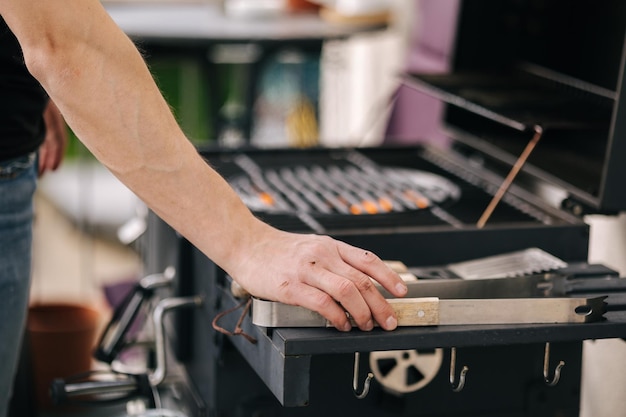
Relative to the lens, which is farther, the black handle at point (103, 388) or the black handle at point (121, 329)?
the black handle at point (121, 329)

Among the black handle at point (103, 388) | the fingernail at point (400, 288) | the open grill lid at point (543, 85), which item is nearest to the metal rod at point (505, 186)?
the open grill lid at point (543, 85)

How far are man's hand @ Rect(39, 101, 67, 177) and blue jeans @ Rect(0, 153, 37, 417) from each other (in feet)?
0.65

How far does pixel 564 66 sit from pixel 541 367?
805mm

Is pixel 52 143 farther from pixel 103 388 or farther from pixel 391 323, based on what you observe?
pixel 391 323

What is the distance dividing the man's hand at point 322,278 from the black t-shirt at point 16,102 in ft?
1.48

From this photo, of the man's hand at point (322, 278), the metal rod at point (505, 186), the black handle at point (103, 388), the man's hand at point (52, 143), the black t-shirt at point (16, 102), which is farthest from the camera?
the man's hand at point (52, 143)

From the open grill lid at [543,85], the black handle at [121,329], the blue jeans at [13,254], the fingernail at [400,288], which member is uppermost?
the open grill lid at [543,85]

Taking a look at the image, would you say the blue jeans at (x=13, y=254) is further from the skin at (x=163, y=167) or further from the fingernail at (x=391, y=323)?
the fingernail at (x=391, y=323)

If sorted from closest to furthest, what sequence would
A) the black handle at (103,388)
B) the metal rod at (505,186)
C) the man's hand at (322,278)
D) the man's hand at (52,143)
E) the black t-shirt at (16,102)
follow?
the man's hand at (322,278) < the black t-shirt at (16,102) < the black handle at (103,388) < the metal rod at (505,186) < the man's hand at (52,143)

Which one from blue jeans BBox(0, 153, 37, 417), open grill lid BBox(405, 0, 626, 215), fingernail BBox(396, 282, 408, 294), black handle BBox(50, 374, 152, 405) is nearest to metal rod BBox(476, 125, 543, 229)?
open grill lid BBox(405, 0, 626, 215)

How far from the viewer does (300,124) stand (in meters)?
4.63

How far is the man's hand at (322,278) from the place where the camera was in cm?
115

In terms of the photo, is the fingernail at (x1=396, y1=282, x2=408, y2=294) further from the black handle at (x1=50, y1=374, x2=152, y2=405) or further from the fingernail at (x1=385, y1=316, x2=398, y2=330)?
the black handle at (x1=50, y1=374, x2=152, y2=405)

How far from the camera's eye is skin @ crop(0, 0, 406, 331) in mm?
1152
